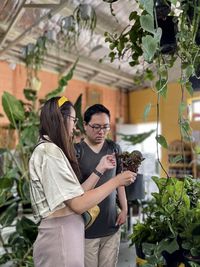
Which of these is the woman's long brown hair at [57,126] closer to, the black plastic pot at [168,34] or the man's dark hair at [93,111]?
the black plastic pot at [168,34]

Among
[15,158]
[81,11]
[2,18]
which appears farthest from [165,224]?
[2,18]

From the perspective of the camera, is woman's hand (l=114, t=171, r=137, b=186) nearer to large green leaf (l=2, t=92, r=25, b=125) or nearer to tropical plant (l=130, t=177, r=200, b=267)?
tropical plant (l=130, t=177, r=200, b=267)

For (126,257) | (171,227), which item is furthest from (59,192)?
(126,257)

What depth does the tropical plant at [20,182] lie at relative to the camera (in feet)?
8.18

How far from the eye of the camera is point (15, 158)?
288cm

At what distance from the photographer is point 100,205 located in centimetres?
167

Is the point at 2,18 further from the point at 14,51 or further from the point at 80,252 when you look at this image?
the point at 80,252

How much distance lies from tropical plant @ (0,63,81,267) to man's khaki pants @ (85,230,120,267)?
99cm

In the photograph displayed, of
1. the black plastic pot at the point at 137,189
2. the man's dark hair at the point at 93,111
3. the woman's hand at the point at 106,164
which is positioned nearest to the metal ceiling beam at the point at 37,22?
the man's dark hair at the point at 93,111

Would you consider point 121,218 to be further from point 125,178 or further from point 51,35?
point 51,35

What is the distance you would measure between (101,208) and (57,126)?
713 millimetres

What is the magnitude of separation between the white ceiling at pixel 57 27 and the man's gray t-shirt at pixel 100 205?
0.55 metres

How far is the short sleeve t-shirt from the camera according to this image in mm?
1026

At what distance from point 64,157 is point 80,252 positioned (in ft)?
1.20
